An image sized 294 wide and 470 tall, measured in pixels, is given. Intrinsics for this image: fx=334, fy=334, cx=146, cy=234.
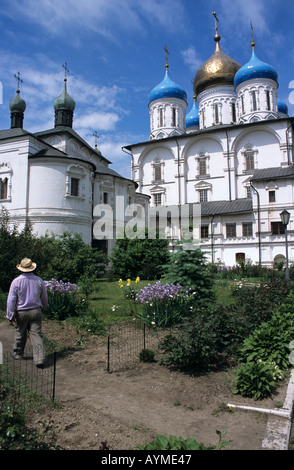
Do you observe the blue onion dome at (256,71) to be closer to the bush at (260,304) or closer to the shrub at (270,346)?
the bush at (260,304)

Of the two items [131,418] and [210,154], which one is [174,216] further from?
[131,418]

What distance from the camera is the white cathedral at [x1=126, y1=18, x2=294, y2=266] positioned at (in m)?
26.6

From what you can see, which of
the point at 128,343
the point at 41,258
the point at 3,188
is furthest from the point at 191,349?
the point at 3,188


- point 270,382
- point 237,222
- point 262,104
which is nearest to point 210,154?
point 262,104

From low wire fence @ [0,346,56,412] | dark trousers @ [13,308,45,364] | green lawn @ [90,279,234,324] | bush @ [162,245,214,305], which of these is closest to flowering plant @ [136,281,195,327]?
bush @ [162,245,214,305]

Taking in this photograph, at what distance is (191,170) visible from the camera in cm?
3519

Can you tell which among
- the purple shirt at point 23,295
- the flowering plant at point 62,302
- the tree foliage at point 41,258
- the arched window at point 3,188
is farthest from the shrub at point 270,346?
the arched window at point 3,188

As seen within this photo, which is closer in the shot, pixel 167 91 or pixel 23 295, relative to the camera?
pixel 23 295

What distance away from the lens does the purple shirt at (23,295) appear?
5.63m

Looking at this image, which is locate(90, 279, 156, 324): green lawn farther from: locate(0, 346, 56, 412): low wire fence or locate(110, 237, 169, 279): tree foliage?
locate(110, 237, 169, 279): tree foliage

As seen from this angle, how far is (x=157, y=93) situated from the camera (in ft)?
129

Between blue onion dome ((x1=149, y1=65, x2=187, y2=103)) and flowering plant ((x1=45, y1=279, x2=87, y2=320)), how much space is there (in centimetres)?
3483

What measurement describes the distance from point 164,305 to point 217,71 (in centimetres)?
3559

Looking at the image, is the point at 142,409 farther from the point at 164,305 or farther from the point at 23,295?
the point at 164,305
